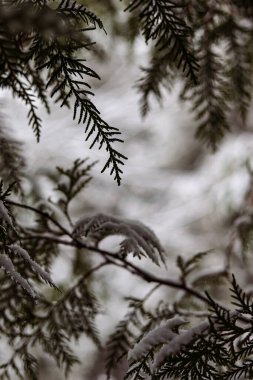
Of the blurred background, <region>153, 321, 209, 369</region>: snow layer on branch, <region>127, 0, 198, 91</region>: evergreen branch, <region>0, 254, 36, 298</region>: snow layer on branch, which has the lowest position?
<region>153, 321, 209, 369</region>: snow layer on branch

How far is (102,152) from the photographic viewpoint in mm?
8141

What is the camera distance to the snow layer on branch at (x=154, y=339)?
3.63 feet

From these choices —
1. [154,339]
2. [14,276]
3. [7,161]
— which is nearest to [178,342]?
[154,339]

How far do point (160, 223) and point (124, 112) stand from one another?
2.02m

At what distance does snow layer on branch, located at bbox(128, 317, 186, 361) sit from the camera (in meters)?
1.11

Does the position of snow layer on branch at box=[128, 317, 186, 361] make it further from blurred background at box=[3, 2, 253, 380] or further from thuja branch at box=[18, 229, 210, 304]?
blurred background at box=[3, 2, 253, 380]

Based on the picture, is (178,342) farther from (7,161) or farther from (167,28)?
(7,161)

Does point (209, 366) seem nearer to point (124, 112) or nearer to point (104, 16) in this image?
point (104, 16)

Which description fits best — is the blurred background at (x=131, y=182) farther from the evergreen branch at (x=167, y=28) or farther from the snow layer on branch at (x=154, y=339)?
the evergreen branch at (x=167, y=28)

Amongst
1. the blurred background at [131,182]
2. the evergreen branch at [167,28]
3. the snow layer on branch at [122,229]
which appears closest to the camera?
the evergreen branch at [167,28]

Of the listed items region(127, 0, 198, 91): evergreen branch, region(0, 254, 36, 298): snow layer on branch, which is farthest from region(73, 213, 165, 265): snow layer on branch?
region(127, 0, 198, 91): evergreen branch

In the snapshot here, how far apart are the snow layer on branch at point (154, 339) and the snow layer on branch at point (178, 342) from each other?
0.03 meters

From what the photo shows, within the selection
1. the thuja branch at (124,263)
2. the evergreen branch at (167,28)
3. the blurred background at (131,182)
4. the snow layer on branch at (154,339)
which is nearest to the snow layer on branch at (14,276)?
the snow layer on branch at (154,339)

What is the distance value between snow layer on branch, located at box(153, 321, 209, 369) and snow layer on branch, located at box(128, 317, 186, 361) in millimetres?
27
